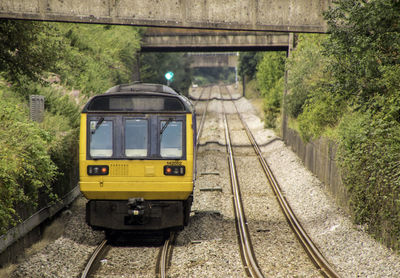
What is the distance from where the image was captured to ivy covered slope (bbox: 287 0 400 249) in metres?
9.90

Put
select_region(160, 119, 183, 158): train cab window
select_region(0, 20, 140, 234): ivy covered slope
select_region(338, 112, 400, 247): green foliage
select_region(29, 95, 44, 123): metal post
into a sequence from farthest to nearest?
1. select_region(29, 95, 44, 123): metal post
2. select_region(160, 119, 183, 158): train cab window
3. select_region(338, 112, 400, 247): green foliage
4. select_region(0, 20, 140, 234): ivy covered slope

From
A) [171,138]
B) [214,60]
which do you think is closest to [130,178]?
[171,138]

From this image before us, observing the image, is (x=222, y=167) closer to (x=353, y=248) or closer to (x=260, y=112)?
(x=353, y=248)

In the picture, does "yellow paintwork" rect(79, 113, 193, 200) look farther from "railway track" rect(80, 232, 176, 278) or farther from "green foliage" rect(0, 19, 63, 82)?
"green foliage" rect(0, 19, 63, 82)

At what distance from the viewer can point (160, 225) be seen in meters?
10.2

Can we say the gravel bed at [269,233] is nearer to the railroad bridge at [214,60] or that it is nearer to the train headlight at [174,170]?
the train headlight at [174,170]

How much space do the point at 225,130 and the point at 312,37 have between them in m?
10.6

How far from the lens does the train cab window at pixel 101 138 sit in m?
9.88

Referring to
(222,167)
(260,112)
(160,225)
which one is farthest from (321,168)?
(260,112)

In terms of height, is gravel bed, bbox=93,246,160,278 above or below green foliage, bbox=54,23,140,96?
below

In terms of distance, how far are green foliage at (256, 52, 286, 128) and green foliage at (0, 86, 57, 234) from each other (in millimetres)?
21345

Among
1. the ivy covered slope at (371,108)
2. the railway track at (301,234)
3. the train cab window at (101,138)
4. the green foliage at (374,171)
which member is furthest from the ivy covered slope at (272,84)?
the train cab window at (101,138)

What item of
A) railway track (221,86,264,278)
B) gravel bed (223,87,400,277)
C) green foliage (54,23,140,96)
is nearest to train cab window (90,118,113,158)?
railway track (221,86,264,278)

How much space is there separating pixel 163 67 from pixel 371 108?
1424 inches
